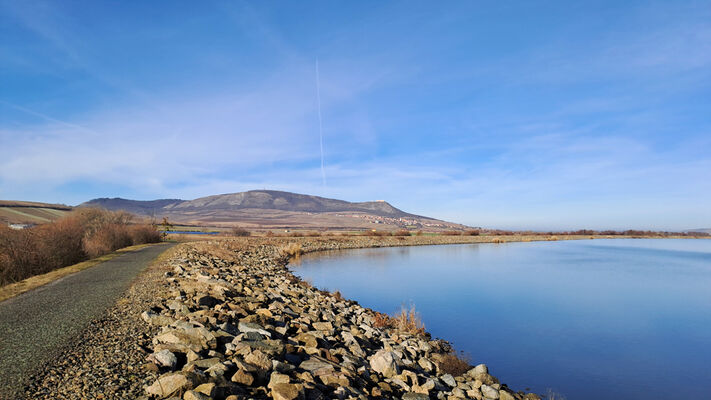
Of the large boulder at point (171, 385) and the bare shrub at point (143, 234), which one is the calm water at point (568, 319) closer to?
the large boulder at point (171, 385)

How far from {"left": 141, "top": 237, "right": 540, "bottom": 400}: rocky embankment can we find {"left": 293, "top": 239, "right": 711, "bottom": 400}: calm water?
186 cm

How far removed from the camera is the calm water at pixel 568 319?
9.02m

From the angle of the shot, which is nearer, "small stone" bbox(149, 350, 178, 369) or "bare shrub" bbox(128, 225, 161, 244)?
"small stone" bbox(149, 350, 178, 369)

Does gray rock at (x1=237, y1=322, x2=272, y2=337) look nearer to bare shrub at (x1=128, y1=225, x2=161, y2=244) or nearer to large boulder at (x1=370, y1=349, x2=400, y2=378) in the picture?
large boulder at (x1=370, y1=349, x2=400, y2=378)

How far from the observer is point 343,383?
584 cm

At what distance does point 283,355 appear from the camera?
6551mm

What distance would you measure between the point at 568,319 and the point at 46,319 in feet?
52.2

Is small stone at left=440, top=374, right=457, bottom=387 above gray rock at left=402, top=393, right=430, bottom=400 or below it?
below

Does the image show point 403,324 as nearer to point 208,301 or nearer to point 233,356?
point 208,301

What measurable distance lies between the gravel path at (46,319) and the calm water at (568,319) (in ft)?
29.2

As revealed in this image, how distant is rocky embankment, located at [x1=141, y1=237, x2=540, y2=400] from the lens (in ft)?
16.6

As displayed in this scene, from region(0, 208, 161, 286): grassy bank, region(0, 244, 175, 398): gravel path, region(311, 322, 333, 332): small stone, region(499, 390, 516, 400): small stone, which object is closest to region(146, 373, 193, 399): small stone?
A: region(0, 244, 175, 398): gravel path

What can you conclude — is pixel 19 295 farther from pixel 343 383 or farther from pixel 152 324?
pixel 343 383

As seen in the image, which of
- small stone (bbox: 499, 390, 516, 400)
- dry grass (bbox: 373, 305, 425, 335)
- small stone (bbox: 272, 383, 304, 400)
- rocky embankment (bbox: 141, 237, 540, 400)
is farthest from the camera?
dry grass (bbox: 373, 305, 425, 335)
